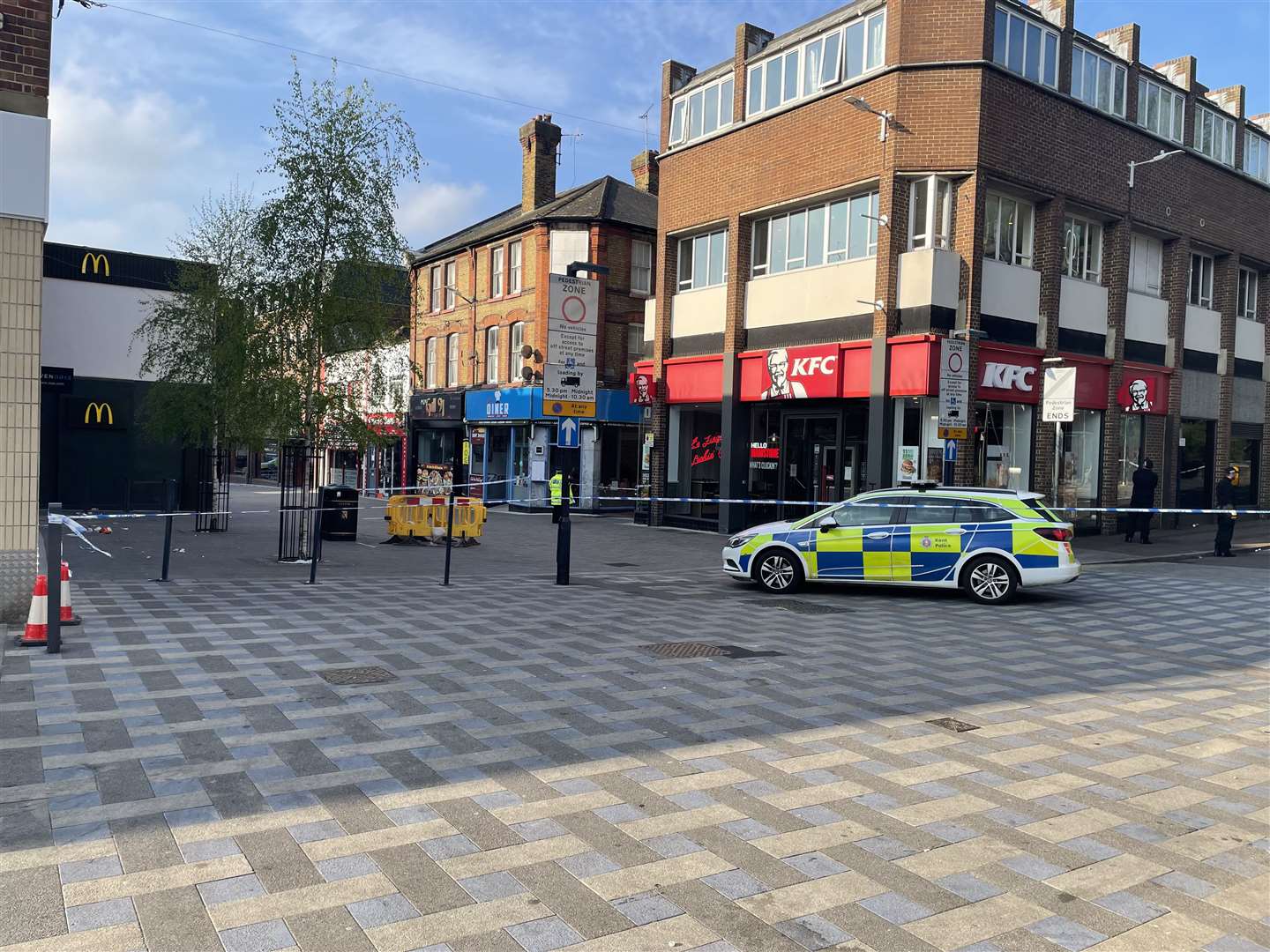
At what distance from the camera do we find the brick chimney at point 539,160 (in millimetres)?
37781

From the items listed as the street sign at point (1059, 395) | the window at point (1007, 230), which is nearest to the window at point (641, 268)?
the window at point (1007, 230)

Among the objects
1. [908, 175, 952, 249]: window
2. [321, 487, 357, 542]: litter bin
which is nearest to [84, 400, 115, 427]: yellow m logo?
[321, 487, 357, 542]: litter bin

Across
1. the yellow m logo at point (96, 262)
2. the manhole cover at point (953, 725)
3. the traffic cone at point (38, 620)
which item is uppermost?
the yellow m logo at point (96, 262)

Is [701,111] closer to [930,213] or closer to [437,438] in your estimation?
[930,213]

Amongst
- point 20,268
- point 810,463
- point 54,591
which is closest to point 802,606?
point 54,591

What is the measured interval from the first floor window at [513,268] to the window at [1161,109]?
20790mm

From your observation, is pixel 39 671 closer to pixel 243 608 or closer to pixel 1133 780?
pixel 243 608

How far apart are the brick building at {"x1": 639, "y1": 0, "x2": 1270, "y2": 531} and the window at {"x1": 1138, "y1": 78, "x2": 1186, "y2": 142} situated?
0.25 feet

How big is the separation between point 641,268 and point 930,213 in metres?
16.6

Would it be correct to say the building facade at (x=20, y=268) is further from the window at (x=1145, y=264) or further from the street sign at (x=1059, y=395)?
the window at (x=1145, y=264)

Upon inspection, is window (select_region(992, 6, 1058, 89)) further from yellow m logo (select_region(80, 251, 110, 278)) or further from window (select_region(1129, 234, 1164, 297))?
yellow m logo (select_region(80, 251, 110, 278))

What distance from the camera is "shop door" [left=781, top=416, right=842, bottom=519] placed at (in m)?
23.4

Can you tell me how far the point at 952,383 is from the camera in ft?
50.8

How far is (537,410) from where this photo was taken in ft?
113
